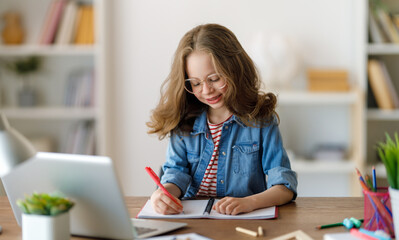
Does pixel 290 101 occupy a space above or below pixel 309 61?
below

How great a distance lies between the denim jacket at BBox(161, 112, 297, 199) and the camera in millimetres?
1752

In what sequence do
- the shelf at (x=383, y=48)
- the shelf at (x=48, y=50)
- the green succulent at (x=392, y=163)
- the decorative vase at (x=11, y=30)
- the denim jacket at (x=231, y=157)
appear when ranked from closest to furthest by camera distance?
1. the green succulent at (x=392, y=163)
2. the denim jacket at (x=231, y=157)
3. the shelf at (x=383, y=48)
4. the shelf at (x=48, y=50)
5. the decorative vase at (x=11, y=30)

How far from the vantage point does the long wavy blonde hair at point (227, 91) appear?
5.66 feet

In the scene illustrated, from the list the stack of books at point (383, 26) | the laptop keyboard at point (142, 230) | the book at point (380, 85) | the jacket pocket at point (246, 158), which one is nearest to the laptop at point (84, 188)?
the laptop keyboard at point (142, 230)

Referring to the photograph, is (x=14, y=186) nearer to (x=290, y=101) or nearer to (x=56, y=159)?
(x=56, y=159)

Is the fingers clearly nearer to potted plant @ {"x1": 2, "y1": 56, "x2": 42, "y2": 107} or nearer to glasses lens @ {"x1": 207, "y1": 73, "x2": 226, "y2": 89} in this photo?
glasses lens @ {"x1": 207, "y1": 73, "x2": 226, "y2": 89}

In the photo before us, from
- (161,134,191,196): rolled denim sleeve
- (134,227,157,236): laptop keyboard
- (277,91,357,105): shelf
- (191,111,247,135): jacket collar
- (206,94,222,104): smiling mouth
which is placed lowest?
(134,227,157,236): laptop keyboard

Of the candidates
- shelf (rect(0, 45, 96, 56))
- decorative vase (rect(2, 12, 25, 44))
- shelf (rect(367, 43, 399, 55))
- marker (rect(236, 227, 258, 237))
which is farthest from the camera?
decorative vase (rect(2, 12, 25, 44))

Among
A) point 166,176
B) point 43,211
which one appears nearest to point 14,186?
point 43,211

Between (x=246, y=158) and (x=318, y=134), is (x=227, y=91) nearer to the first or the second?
(x=246, y=158)

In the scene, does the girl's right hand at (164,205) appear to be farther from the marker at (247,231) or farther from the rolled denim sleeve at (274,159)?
the rolled denim sleeve at (274,159)

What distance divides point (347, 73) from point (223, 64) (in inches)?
71.0

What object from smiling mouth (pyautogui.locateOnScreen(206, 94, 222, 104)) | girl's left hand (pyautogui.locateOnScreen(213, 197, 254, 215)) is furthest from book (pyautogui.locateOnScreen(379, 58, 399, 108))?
girl's left hand (pyautogui.locateOnScreen(213, 197, 254, 215))

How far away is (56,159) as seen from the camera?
3.80 ft
